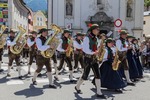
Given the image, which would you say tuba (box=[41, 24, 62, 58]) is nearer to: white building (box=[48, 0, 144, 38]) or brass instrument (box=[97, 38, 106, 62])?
brass instrument (box=[97, 38, 106, 62])

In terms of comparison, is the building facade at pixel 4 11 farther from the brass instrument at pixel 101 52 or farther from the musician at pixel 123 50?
the brass instrument at pixel 101 52

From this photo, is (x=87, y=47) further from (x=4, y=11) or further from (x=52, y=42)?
(x=4, y=11)

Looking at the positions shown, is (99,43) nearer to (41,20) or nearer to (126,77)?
(126,77)

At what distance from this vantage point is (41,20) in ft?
311

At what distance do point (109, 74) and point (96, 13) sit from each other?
24.1 metres

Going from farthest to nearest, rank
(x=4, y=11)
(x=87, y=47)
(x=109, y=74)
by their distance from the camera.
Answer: (x=4, y=11), (x=109, y=74), (x=87, y=47)

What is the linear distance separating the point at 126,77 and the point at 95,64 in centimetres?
264

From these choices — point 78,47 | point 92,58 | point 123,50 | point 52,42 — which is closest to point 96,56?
point 92,58

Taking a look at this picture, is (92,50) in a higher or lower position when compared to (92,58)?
higher

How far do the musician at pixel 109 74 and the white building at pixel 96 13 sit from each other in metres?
23.6

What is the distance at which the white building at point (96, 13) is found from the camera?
33.4 metres

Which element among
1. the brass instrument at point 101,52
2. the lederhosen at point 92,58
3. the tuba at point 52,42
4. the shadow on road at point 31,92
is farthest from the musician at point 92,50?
the shadow on road at point 31,92

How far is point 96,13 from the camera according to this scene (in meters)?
33.5

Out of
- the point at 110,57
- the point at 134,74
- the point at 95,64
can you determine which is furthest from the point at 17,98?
the point at 134,74
